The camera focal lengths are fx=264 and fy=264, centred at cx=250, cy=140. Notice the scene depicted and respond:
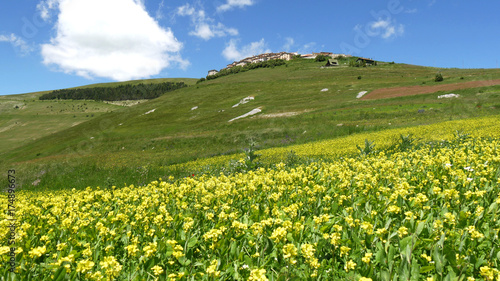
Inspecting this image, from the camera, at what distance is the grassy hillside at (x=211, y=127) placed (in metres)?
30.5

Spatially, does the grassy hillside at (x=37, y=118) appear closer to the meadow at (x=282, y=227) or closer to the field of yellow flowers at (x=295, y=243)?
the meadow at (x=282, y=227)

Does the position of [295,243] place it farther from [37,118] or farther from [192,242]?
[37,118]

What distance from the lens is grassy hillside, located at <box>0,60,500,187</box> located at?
3055cm

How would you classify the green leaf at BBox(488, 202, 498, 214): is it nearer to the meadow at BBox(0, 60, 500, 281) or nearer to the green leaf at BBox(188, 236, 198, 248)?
the meadow at BBox(0, 60, 500, 281)

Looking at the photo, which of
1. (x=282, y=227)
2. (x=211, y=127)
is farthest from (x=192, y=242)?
(x=211, y=127)

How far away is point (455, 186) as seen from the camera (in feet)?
17.5

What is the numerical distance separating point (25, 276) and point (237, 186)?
15.7 feet

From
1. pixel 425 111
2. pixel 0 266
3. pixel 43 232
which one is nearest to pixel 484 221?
pixel 0 266

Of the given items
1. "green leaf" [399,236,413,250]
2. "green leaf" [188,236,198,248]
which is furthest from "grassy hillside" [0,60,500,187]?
"green leaf" [399,236,413,250]

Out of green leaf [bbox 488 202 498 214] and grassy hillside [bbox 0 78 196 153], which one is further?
grassy hillside [bbox 0 78 196 153]

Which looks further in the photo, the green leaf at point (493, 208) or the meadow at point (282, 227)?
the green leaf at point (493, 208)

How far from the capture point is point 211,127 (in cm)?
5538

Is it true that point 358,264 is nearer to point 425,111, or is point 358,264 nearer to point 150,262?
point 150,262

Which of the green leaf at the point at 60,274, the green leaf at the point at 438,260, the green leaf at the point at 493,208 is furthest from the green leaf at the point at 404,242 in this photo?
the green leaf at the point at 60,274
